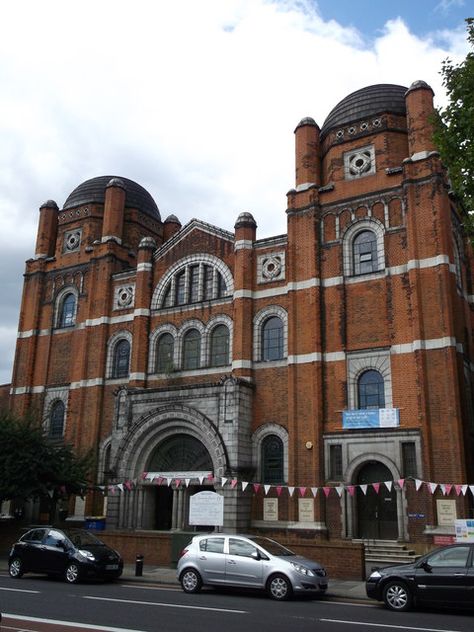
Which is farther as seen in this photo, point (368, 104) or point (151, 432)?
point (368, 104)

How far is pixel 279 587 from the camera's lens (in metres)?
14.3

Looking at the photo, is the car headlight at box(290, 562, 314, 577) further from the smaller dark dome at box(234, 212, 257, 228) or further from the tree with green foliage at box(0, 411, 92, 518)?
the smaller dark dome at box(234, 212, 257, 228)

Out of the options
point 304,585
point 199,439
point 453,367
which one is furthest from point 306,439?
point 304,585

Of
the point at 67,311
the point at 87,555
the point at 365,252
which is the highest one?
the point at 67,311

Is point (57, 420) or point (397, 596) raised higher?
point (57, 420)

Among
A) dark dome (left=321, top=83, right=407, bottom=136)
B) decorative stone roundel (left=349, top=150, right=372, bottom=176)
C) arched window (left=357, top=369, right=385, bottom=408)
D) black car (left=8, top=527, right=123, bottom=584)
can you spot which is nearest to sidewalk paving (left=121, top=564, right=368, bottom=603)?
black car (left=8, top=527, right=123, bottom=584)

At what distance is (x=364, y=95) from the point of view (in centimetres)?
2927

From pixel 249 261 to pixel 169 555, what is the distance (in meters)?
13.7

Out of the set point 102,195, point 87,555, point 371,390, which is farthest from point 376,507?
point 102,195

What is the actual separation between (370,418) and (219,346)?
8411 millimetres

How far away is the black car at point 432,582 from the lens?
A: 42.0ft

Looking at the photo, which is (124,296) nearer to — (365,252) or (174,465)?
(174,465)

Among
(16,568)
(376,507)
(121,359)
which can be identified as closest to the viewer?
(16,568)

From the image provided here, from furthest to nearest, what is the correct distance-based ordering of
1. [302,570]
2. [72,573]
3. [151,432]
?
[151,432] < [72,573] < [302,570]
